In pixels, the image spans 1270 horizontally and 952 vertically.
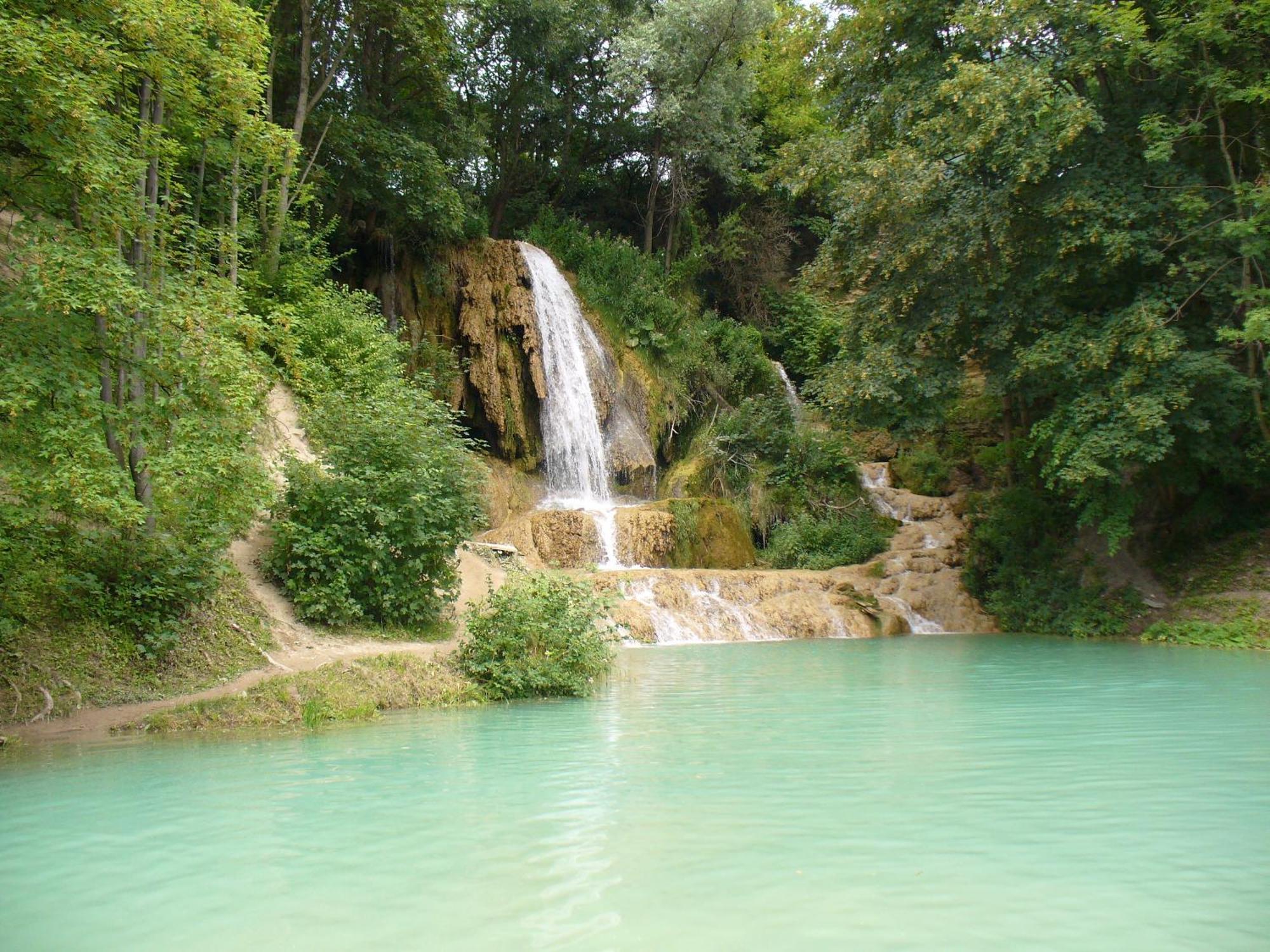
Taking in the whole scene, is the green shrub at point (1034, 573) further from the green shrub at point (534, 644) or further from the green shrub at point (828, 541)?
the green shrub at point (534, 644)

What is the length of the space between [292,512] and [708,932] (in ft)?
28.6

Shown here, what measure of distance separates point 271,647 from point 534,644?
2640 millimetres

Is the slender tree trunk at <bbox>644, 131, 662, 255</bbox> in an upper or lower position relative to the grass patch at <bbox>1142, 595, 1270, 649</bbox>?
upper

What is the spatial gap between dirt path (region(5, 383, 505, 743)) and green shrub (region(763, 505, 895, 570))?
29.4ft

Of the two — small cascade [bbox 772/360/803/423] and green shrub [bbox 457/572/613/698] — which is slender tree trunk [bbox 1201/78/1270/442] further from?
small cascade [bbox 772/360/803/423]

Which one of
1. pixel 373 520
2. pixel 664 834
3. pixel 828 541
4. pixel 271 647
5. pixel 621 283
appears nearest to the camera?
pixel 664 834

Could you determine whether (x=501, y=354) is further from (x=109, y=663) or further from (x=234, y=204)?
(x=109, y=663)

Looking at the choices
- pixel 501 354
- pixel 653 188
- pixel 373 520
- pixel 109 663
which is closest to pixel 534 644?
pixel 373 520

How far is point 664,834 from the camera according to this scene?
4.56m

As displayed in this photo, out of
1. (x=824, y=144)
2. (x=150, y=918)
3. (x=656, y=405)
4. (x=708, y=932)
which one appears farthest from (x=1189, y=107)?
(x=150, y=918)

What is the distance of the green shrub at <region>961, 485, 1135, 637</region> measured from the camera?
671 inches

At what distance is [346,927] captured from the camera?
3506mm

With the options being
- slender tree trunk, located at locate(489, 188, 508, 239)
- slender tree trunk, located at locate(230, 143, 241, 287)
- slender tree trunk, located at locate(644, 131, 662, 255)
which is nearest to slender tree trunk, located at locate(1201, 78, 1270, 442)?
slender tree trunk, located at locate(230, 143, 241, 287)

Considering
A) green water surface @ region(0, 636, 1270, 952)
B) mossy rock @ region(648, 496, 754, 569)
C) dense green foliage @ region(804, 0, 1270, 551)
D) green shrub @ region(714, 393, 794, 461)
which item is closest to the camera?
green water surface @ region(0, 636, 1270, 952)
